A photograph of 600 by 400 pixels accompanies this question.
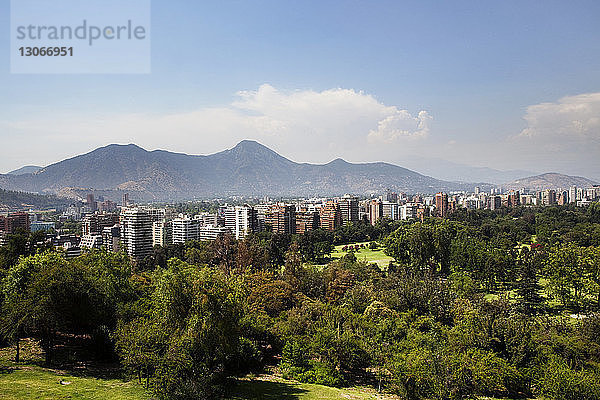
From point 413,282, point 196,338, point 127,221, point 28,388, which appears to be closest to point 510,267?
point 413,282

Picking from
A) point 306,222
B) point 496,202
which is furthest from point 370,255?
point 496,202

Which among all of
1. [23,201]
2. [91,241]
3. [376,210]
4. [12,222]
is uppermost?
[23,201]

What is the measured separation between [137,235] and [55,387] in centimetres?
3759

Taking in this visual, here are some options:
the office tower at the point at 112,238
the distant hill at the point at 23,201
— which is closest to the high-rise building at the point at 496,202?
the office tower at the point at 112,238

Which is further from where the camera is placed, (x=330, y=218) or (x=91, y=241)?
(x=330, y=218)

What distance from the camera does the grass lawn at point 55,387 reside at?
8.64 m

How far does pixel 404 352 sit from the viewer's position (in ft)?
39.8

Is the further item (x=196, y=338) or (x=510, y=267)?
(x=510, y=267)

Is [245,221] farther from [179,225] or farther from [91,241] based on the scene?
[91,241]

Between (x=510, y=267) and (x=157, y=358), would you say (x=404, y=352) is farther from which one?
(x=510, y=267)

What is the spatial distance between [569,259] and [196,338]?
25.2 meters

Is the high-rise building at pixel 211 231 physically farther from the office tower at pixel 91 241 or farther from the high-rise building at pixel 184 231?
the office tower at pixel 91 241

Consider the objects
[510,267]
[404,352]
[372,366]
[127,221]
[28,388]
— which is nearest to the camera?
[28,388]

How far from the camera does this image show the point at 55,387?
9.20 metres
